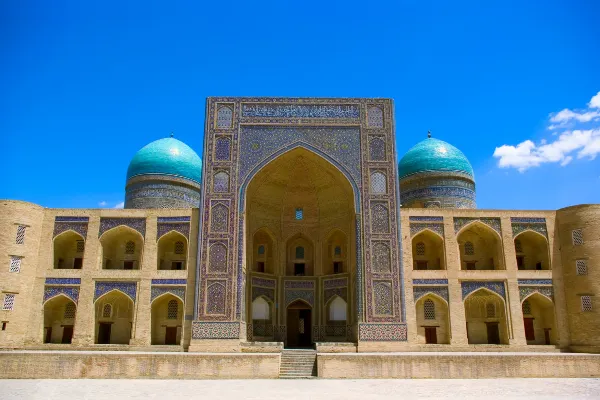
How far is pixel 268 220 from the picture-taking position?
59.9 ft

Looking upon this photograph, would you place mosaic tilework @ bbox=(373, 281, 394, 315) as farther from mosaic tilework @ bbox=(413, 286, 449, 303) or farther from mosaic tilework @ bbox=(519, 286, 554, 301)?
mosaic tilework @ bbox=(519, 286, 554, 301)

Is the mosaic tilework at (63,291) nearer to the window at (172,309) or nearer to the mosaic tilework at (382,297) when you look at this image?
the window at (172,309)

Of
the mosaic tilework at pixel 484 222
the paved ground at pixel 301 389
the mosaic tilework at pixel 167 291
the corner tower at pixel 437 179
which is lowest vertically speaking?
the paved ground at pixel 301 389

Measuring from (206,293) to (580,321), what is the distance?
11.0 meters

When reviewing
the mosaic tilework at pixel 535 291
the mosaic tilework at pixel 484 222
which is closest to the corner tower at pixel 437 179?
the mosaic tilework at pixel 484 222

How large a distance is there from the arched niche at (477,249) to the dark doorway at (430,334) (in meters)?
2.62

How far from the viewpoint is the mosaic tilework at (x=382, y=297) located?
1512cm

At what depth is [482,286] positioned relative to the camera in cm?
1625

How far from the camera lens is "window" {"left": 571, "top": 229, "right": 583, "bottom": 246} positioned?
52.9 ft

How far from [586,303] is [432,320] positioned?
4477 mm

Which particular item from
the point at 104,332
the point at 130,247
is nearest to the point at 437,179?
the point at 130,247

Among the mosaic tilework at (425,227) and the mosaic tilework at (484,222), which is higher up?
the mosaic tilework at (484,222)

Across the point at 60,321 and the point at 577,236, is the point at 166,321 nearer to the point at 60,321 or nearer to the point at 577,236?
the point at 60,321

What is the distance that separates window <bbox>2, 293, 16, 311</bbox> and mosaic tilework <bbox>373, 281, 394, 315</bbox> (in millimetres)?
10463
